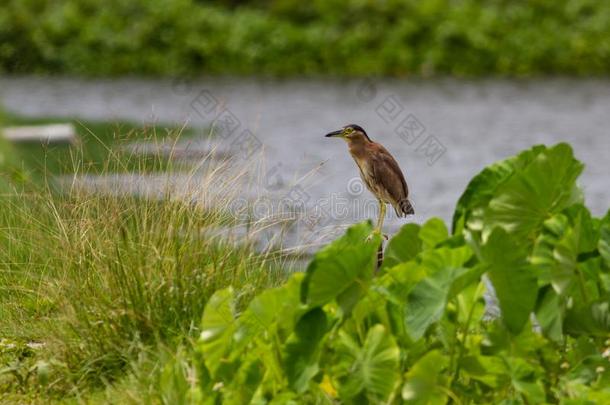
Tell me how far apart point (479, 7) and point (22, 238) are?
2113cm

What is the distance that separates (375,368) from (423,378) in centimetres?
18

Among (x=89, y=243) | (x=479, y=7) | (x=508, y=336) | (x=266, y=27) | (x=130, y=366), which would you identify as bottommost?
(x=130, y=366)

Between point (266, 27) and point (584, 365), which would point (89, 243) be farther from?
point (266, 27)

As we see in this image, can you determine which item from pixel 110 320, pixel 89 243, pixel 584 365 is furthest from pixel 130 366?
pixel 584 365

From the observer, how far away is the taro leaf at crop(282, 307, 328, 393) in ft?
15.1

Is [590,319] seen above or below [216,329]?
above

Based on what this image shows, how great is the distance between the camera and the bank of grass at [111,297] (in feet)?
17.6

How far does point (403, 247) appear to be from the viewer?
16.8ft

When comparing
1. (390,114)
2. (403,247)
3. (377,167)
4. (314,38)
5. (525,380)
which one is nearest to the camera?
(525,380)

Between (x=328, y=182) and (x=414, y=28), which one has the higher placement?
(x=414, y=28)

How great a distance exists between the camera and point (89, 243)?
18.6 ft

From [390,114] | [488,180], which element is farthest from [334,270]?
[390,114]

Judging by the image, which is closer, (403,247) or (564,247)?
(564,247)

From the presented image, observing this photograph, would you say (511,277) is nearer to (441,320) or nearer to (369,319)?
(441,320)
